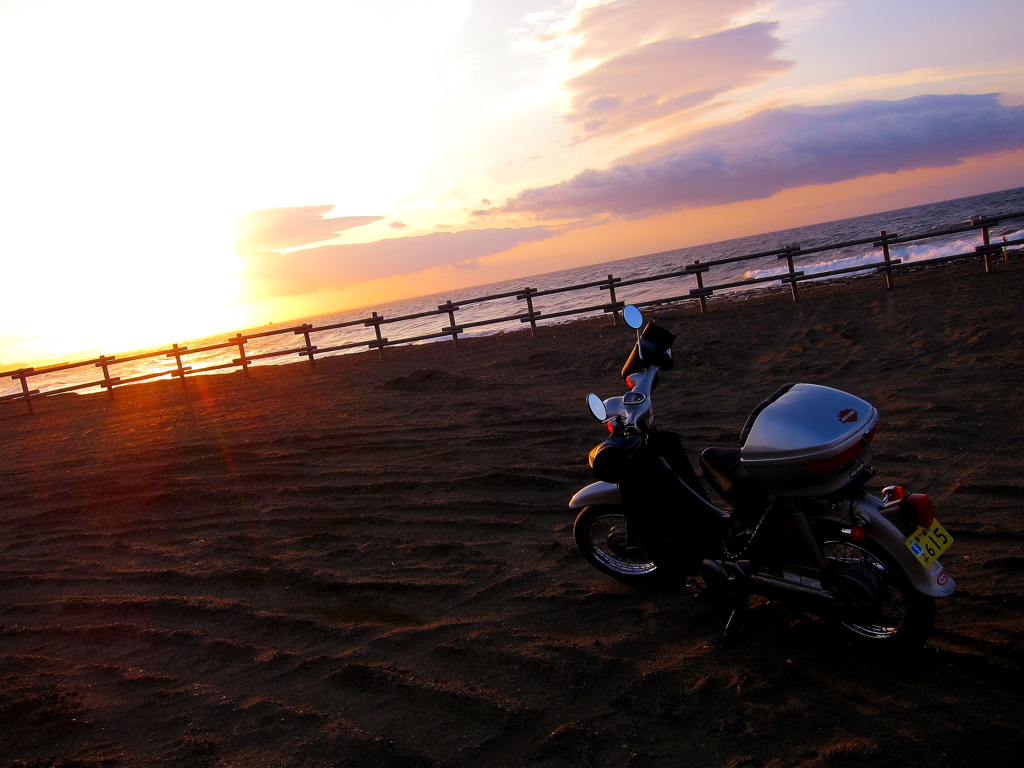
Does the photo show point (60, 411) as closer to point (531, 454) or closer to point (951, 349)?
point (531, 454)

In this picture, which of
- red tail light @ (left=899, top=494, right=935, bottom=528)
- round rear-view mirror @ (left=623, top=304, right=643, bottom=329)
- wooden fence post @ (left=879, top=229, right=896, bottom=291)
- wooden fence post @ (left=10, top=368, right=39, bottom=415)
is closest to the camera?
red tail light @ (left=899, top=494, right=935, bottom=528)

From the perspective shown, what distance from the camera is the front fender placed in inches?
125

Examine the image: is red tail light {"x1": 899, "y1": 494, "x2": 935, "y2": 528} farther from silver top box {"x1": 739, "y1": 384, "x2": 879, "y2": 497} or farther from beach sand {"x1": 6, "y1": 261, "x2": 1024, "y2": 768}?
beach sand {"x1": 6, "y1": 261, "x2": 1024, "y2": 768}

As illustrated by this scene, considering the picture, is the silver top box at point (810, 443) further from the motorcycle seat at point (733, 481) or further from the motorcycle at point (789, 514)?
the motorcycle seat at point (733, 481)

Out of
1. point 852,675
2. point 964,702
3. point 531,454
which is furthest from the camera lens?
point 531,454

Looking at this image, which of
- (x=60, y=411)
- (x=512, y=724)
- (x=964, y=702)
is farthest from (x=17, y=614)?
(x=60, y=411)

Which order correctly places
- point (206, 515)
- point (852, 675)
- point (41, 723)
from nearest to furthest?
point (852, 675)
point (41, 723)
point (206, 515)

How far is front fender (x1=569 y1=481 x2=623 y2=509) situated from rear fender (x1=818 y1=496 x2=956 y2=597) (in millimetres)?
1094

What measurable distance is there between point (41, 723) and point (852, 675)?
10.8ft

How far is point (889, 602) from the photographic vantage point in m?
2.58

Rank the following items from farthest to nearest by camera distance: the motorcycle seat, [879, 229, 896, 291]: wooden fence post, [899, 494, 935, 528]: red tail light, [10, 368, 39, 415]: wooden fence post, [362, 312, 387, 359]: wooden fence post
Result: [362, 312, 387, 359]: wooden fence post → [10, 368, 39, 415]: wooden fence post → [879, 229, 896, 291]: wooden fence post → the motorcycle seat → [899, 494, 935, 528]: red tail light

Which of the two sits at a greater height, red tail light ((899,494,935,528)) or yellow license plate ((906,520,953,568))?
red tail light ((899,494,935,528))

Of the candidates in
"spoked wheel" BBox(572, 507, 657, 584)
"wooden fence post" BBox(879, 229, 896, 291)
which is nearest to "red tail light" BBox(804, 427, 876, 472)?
"spoked wheel" BBox(572, 507, 657, 584)

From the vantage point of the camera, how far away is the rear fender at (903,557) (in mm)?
2254
